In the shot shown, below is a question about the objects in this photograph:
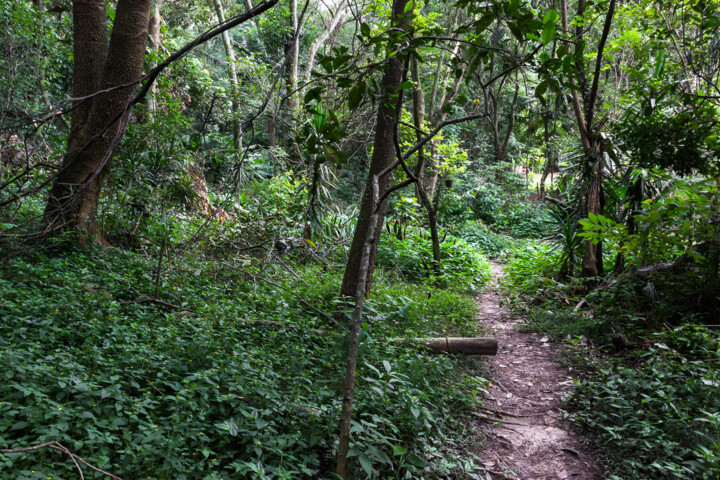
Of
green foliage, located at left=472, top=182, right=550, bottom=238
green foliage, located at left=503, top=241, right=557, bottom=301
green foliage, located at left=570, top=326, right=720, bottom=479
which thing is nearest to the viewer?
green foliage, located at left=570, top=326, right=720, bottom=479

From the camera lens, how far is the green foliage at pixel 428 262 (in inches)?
333

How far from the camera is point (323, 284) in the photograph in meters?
6.34

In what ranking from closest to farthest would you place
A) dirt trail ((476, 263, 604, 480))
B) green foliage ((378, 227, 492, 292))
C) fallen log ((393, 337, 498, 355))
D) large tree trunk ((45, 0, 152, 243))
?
1. dirt trail ((476, 263, 604, 480))
2. fallen log ((393, 337, 498, 355))
3. large tree trunk ((45, 0, 152, 243))
4. green foliage ((378, 227, 492, 292))

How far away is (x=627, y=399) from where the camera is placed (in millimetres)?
3715

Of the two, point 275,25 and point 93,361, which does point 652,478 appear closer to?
point 93,361

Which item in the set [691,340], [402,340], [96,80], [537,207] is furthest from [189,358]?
[537,207]

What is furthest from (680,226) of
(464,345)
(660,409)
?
(464,345)

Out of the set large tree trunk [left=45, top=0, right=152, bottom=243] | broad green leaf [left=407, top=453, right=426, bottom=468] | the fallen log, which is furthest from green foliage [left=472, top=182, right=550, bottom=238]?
broad green leaf [left=407, top=453, right=426, bottom=468]

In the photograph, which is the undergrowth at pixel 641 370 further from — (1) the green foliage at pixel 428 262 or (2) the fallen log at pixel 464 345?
(1) the green foliage at pixel 428 262

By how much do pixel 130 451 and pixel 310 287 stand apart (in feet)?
13.3

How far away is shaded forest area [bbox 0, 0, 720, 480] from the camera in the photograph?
7.93ft

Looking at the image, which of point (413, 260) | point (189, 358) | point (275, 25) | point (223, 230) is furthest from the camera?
point (275, 25)

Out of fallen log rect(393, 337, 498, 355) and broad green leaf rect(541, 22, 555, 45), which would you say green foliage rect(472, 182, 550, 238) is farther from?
broad green leaf rect(541, 22, 555, 45)

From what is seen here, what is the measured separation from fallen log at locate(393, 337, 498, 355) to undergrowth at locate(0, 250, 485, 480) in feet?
0.55
